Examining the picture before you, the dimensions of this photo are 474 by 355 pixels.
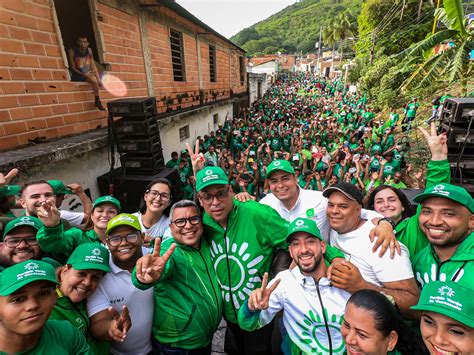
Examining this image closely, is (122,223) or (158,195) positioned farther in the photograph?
(158,195)

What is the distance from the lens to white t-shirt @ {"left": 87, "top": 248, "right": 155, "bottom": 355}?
6.55ft

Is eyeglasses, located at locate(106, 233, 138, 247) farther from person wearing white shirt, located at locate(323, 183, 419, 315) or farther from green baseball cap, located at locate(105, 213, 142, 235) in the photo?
person wearing white shirt, located at locate(323, 183, 419, 315)

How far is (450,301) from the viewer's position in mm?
1401

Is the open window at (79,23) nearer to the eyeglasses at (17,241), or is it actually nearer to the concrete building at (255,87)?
the eyeglasses at (17,241)

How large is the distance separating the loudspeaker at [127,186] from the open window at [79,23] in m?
2.69

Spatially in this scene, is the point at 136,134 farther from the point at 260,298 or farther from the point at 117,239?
the point at 260,298

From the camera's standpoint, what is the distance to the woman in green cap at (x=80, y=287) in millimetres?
1820

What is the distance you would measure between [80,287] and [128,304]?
0.45 m

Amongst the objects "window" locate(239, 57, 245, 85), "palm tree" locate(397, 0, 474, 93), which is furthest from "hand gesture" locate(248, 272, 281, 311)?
"window" locate(239, 57, 245, 85)

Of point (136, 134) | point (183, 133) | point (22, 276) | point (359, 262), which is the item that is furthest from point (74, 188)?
point (183, 133)

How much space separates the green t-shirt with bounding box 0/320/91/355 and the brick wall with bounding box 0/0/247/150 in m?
3.59

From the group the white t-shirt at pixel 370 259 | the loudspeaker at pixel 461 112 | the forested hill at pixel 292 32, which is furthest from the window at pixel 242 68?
the forested hill at pixel 292 32

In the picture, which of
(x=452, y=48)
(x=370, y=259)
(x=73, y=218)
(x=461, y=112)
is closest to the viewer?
(x=370, y=259)

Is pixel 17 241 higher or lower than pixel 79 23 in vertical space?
lower
